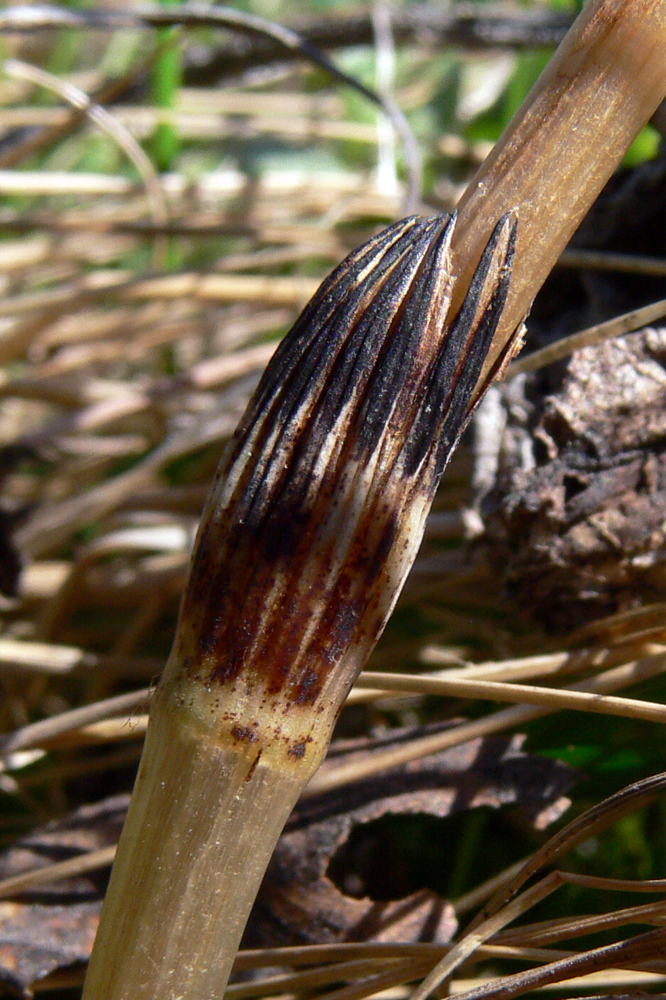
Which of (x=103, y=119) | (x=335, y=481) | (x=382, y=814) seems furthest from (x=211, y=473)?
(x=335, y=481)

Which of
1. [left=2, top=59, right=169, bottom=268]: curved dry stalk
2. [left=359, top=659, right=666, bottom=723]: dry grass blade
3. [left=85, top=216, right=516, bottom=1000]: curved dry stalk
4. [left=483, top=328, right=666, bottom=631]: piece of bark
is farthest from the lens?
[left=2, top=59, right=169, bottom=268]: curved dry stalk

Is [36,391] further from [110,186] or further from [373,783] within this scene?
[373,783]

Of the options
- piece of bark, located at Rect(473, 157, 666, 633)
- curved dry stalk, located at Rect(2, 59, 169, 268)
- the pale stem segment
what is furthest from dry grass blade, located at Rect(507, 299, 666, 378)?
curved dry stalk, located at Rect(2, 59, 169, 268)

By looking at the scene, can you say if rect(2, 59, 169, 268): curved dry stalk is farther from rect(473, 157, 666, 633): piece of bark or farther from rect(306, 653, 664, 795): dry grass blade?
rect(306, 653, 664, 795): dry grass blade

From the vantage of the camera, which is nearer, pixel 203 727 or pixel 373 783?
pixel 203 727

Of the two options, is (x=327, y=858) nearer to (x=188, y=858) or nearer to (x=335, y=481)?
(x=188, y=858)

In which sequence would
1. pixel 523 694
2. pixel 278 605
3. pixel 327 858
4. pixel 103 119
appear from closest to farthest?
pixel 278 605, pixel 523 694, pixel 327 858, pixel 103 119

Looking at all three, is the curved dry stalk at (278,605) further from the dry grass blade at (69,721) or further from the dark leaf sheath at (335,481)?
the dry grass blade at (69,721)

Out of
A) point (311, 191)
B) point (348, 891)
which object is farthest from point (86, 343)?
point (348, 891)
